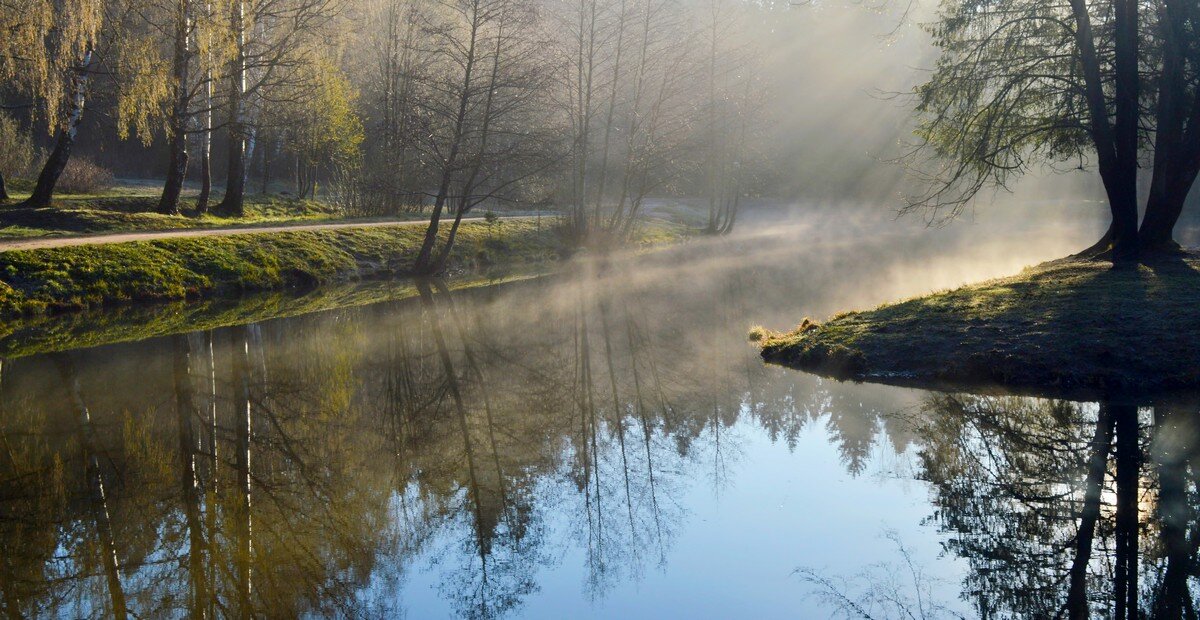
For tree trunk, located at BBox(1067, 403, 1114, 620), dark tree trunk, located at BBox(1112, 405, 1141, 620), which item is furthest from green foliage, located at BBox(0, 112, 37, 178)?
dark tree trunk, located at BBox(1112, 405, 1141, 620)

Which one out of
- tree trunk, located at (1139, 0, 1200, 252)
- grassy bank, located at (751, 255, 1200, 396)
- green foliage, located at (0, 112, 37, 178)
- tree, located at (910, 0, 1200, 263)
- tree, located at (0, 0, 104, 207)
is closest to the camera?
grassy bank, located at (751, 255, 1200, 396)

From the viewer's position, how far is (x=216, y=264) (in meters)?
20.4

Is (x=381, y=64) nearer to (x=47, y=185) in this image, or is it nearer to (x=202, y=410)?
(x=47, y=185)

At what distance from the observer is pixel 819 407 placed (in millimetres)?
9875

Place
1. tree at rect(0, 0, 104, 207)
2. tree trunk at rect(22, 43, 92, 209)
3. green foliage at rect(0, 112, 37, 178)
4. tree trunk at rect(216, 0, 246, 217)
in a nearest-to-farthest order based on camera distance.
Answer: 1. tree at rect(0, 0, 104, 207)
2. tree trunk at rect(22, 43, 92, 209)
3. tree trunk at rect(216, 0, 246, 217)
4. green foliage at rect(0, 112, 37, 178)

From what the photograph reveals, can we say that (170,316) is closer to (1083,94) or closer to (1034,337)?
(1034,337)

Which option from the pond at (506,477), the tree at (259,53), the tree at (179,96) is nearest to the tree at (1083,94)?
the pond at (506,477)

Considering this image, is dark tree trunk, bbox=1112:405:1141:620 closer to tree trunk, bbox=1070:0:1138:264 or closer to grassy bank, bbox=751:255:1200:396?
grassy bank, bbox=751:255:1200:396

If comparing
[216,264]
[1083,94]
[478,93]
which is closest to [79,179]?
[216,264]

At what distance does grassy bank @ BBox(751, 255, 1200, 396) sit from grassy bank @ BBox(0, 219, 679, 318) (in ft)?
39.8

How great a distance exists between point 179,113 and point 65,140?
2.67 meters

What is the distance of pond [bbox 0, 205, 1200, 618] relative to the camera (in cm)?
563

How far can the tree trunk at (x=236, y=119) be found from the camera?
78.8 ft

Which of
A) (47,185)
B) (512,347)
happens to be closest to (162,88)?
(47,185)
